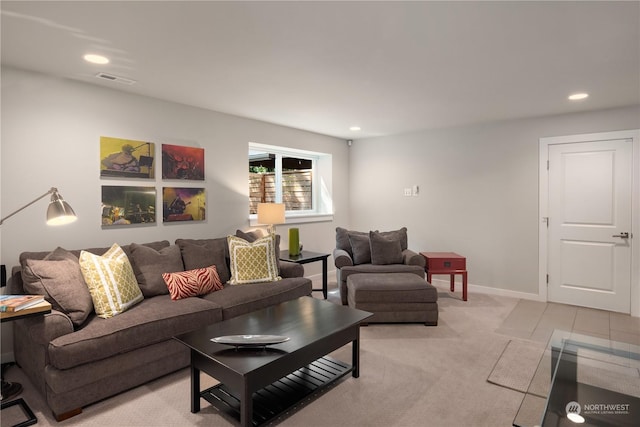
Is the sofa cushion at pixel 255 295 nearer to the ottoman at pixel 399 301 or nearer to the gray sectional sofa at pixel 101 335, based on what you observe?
the gray sectional sofa at pixel 101 335

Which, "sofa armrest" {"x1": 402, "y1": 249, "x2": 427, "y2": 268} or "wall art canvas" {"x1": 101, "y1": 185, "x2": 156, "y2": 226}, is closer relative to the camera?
"wall art canvas" {"x1": 101, "y1": 185, "x2": 156, "y2": 226}

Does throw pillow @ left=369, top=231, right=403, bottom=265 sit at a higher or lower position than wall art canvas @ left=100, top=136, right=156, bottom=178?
lower

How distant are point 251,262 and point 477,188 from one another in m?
3.31

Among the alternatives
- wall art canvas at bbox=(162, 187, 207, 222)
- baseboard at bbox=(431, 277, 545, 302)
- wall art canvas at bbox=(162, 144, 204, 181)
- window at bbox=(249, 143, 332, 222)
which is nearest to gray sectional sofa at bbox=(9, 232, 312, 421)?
wall art canvas at bbox=(162, 187, 207, 222)

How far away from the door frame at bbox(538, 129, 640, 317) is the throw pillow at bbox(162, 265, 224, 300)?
3.96 m

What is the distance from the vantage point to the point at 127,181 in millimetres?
3486

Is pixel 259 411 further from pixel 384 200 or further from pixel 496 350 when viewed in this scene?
pixel 384 200

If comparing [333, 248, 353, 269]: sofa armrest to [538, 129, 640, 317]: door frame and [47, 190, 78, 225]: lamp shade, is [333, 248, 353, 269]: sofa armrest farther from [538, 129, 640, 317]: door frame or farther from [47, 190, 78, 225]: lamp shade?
[47, 190, 78, 225]: lamp shade

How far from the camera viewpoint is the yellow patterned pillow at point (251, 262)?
3.63m

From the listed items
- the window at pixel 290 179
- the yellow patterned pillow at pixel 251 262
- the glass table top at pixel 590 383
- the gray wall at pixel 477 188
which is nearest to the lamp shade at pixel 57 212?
the yellow patterned pillow at pixel 251 262

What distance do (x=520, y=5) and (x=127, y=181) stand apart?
3.42 metres

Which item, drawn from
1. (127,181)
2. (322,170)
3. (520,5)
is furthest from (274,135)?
(520,5)

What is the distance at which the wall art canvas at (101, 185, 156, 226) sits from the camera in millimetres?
3348

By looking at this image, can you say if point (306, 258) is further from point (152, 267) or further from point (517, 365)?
point (517, 365)
